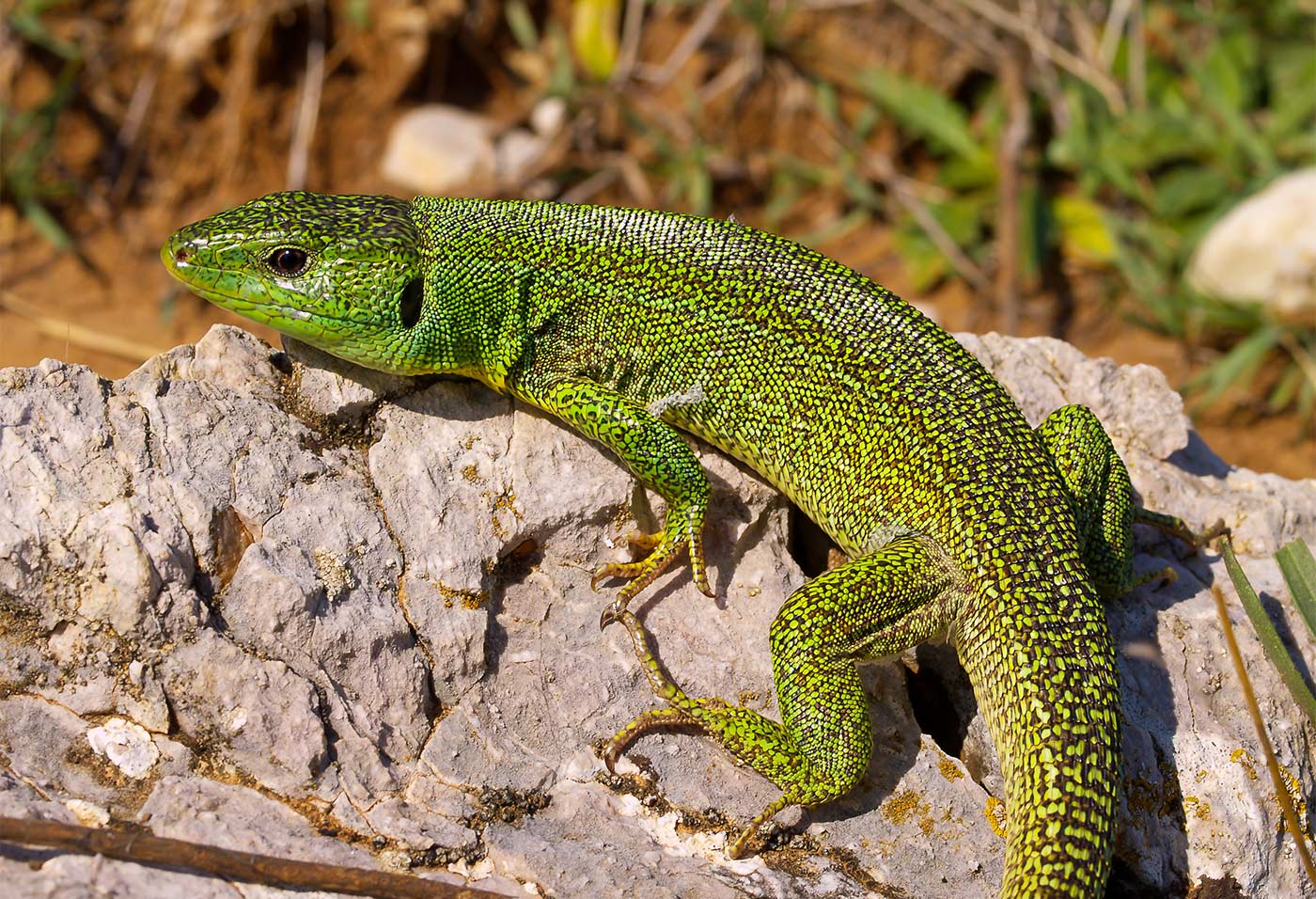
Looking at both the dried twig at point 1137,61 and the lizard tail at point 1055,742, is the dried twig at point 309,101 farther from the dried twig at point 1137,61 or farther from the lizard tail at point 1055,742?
the lizard tail at point 1055,742

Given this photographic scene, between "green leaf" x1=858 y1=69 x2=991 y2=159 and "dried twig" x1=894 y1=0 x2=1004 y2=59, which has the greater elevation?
"dried twig" x1=894 y1=0 x2=1004 y2=59

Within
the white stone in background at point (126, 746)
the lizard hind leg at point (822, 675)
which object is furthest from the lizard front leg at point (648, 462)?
the white stone in background at point (126, 746)

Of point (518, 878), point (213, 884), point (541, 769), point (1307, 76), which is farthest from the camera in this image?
point (1307, 76)

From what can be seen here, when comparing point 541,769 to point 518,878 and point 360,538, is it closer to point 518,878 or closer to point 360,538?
point 518,878

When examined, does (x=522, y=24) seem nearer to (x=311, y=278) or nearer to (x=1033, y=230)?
(x=1033, y=230)

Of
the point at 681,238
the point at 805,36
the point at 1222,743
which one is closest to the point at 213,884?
the point at 681,238

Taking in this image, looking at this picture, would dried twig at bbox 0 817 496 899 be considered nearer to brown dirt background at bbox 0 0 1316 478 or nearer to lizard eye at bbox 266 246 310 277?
lizard eye at bbox 266 246 310 277

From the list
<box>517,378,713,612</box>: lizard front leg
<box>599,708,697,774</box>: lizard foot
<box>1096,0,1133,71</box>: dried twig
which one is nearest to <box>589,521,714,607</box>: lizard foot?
<box>517,378,713,612</box>: lizard front leg

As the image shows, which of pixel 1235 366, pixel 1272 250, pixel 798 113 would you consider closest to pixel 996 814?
pixel 1235 366
